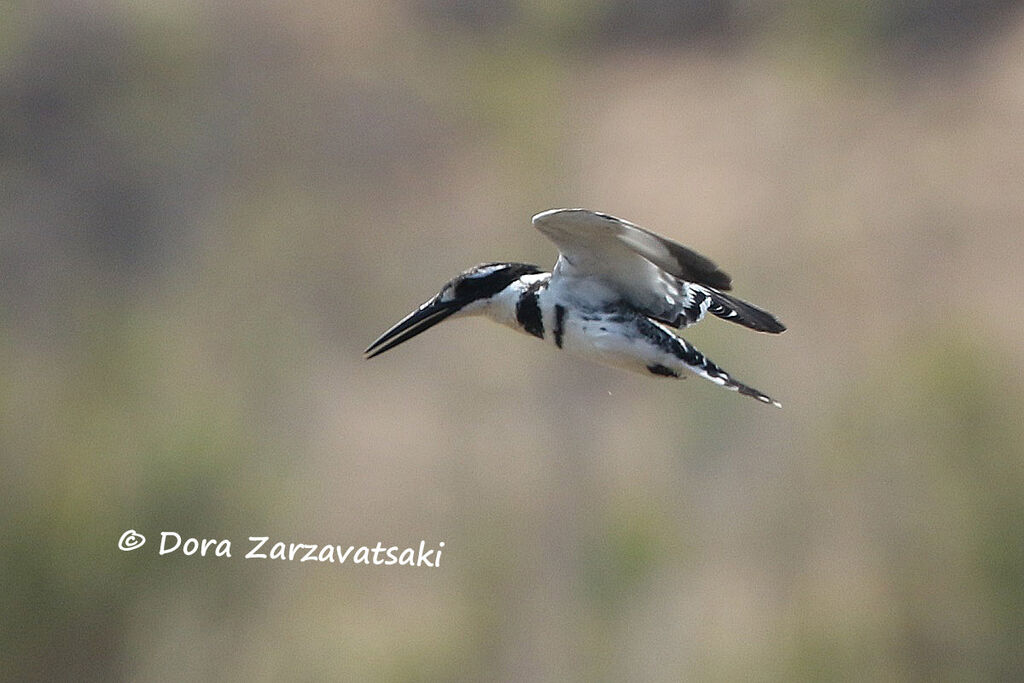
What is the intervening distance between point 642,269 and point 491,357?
2.49 m

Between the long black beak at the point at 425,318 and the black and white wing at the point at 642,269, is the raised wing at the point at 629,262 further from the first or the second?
the long black beak at the point at 425,318

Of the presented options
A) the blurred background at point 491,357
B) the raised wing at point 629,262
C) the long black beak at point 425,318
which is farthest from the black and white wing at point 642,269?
→ the blurred background at point 491,357

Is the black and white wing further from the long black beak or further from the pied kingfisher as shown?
the long black beak

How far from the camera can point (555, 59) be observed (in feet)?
17.9

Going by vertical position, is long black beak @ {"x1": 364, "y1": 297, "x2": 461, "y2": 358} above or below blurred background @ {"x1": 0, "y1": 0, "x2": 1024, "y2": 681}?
below

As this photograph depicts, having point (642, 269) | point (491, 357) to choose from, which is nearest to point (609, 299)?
point (642, 269)

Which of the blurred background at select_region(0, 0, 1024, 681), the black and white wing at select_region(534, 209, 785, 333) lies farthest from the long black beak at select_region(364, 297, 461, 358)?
the blurred background at select_region(0, 0, 1024, 681)

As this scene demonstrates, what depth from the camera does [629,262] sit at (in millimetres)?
1883

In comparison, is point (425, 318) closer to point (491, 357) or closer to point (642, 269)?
point (642, 269)

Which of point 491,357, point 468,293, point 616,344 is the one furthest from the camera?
point 491,357

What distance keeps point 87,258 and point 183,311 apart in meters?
0.43

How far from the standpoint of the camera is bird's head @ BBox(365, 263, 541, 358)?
6.57 ft

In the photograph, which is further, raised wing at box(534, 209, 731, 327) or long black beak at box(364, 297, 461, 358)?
long black beak at box(364, 297, 461, 358)

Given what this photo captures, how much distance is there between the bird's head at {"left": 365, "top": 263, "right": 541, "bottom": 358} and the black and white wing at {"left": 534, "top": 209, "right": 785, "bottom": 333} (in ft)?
0.29
